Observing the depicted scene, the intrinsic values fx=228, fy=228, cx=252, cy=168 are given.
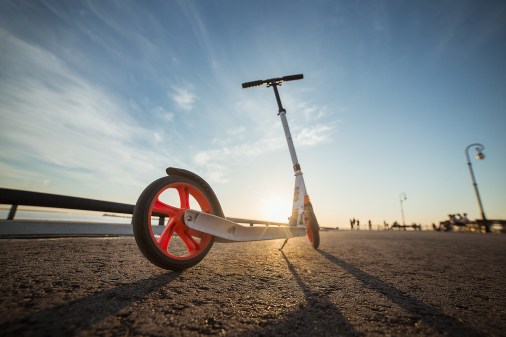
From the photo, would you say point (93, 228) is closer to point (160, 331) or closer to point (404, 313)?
point (160, 331)

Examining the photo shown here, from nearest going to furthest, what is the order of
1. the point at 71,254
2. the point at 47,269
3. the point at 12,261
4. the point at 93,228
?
the point at 47,269
the point at 12,261
the point at 71,254
the point at 93,228

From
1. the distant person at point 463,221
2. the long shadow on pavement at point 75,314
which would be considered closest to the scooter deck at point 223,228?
the long shadow on pavement at point 75,314

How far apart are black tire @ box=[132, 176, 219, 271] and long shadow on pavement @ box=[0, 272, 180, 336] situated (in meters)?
0.32

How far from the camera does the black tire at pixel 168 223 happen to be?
5.63ft

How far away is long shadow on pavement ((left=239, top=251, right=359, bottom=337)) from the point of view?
1.03 meters

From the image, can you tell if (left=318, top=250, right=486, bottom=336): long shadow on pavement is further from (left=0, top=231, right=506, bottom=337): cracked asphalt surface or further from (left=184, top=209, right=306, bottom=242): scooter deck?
(left=184, top=209, right=306, bottom=242): scooter deck

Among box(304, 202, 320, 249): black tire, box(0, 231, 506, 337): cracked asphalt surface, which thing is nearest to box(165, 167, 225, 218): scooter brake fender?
box(0, 231, 506, 337): cracked asphalt surface

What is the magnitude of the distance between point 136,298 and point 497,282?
123 inches

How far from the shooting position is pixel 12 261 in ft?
6.08

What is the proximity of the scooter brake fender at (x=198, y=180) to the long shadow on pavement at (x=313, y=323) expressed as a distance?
1.35 meters

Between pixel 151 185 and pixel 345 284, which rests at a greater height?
pixel 151 185

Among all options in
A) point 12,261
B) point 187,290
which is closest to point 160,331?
point 187,290

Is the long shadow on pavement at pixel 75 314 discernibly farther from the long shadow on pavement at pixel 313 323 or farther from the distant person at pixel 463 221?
the distant person at pixel 463 221

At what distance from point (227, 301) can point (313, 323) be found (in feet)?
1.66
